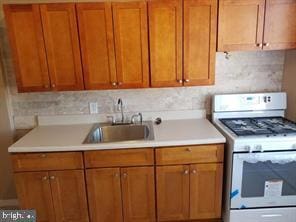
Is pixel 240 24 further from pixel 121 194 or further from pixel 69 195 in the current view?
pixel 69 195

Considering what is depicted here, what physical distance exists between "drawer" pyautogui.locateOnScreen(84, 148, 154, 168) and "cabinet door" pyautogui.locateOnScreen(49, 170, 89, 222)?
15 centimetres

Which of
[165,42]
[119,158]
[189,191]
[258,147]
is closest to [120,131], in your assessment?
[119,158]

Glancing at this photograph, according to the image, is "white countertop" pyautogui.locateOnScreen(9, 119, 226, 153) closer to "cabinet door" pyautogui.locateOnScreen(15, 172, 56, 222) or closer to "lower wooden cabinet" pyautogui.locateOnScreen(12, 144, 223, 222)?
"lower wooden cabinet" pyautogui.locateOnScreen(12, 144, 223, 222)

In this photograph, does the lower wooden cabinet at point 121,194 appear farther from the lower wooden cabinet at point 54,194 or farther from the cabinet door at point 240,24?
the cabinet door at point 240,24

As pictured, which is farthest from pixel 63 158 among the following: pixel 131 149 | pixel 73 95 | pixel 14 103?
pixel 14 103

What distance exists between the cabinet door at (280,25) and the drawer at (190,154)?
101 cm

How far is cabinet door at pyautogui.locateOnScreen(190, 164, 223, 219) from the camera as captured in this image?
2.08m

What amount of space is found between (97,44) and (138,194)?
4.36 ft

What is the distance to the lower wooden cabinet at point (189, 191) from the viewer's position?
2.07 metres

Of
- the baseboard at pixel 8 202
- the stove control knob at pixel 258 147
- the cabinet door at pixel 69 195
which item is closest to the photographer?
the stove control knob at pixel 258 147

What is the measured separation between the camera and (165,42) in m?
2.09

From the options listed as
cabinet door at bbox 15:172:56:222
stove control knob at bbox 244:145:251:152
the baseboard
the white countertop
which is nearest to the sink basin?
the white countertop

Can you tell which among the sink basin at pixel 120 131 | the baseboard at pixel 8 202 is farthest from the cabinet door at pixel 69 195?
the baseboard at pixel 8 202

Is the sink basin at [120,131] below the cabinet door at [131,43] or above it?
below
